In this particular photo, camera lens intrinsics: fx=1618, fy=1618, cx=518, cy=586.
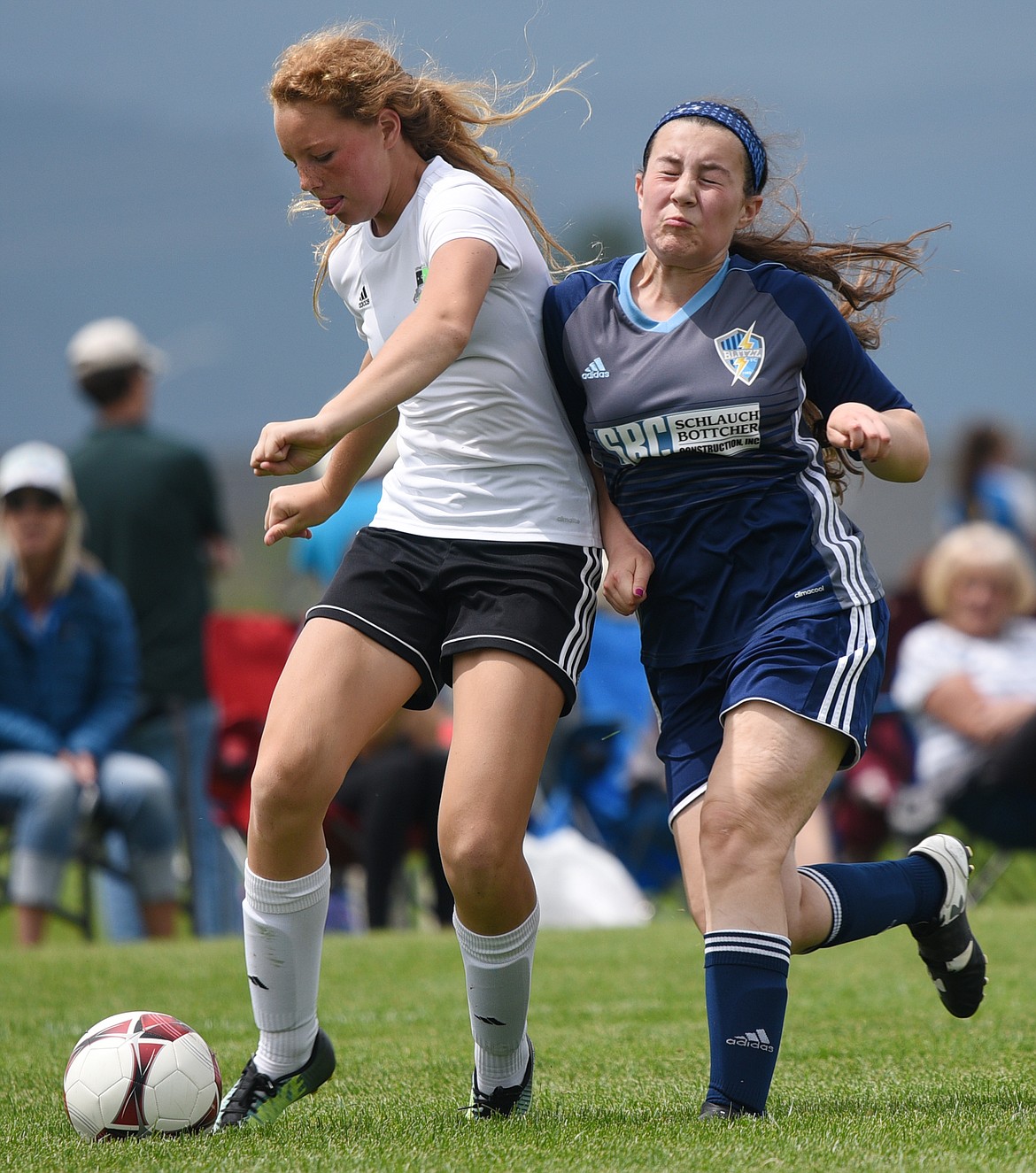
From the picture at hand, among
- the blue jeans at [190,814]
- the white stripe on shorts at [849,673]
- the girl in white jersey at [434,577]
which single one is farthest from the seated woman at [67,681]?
the white stripe on shorts at [849,673]

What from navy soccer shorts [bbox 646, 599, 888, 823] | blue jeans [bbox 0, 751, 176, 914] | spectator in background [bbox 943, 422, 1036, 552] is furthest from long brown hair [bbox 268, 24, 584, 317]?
spectator in background [bbox 943, 422, 1036, 552]

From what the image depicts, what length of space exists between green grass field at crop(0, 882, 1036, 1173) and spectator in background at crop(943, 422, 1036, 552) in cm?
453

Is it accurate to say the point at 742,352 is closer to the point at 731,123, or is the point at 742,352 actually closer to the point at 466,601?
the point at 731,123

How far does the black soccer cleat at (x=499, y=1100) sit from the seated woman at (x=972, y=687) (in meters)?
4.95

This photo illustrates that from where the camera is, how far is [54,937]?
30.1ft

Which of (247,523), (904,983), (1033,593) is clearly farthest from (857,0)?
(904,983)

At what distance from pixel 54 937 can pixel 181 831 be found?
6.09ft

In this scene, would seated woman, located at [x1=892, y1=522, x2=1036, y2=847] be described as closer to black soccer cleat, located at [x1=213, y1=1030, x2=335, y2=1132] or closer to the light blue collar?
the light blue collar

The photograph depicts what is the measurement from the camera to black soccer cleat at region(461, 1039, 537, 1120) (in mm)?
3367

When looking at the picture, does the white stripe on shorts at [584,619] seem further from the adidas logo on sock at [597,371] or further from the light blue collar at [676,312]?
the light blue collar at [676,312]

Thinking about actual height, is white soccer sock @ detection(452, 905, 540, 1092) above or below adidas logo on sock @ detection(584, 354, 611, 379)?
below

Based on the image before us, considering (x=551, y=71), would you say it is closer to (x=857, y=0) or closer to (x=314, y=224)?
(x=314, y=224)

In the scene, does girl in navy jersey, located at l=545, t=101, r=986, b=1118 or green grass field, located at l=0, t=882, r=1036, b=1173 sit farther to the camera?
girl in navy jersey, located at l=545, t=101, r=986, b=1118

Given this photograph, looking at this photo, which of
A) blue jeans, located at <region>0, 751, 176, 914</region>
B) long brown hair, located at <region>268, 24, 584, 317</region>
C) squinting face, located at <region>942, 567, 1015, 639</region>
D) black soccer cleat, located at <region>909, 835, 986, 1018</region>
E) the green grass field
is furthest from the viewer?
squinting face, located at <region>942, 567, 1015, 639</region>
